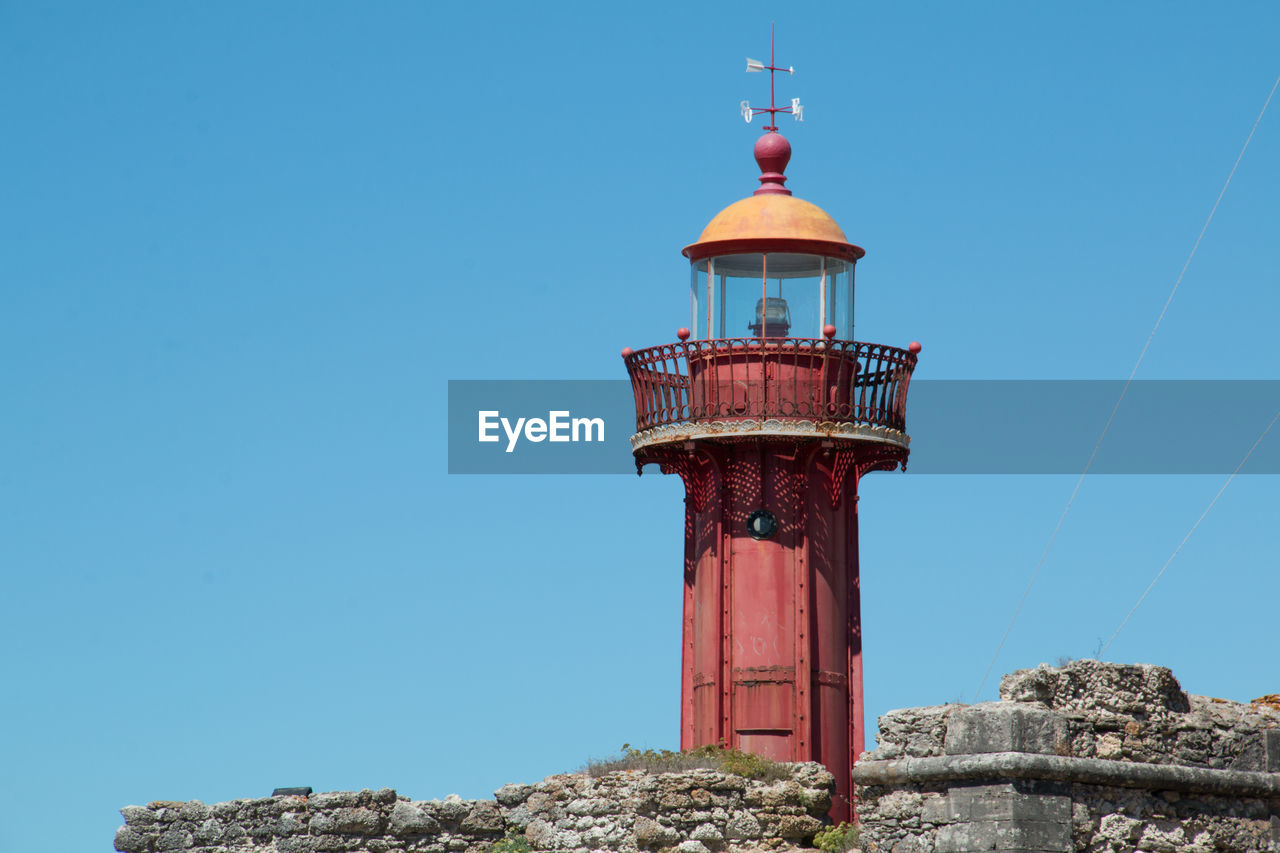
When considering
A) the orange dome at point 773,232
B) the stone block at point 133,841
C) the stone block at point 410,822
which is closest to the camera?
the stone block at point 410,822

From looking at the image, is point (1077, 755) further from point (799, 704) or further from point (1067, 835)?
point (799, 704)

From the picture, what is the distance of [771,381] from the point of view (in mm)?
24109

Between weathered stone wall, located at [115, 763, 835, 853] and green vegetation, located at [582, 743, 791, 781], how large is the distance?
0.64ft

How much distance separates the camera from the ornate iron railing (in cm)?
2400

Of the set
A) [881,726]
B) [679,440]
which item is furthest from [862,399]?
[881,726]

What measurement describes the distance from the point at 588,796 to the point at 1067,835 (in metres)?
4.74

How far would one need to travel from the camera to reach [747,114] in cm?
2553

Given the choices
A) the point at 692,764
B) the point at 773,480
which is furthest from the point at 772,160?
the point at 692,764

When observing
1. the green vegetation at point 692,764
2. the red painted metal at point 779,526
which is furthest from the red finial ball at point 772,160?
the green vegetation at point 692,764

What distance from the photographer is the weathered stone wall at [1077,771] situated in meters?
17.1

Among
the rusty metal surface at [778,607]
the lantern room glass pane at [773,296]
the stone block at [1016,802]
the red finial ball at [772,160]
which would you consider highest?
the red finial ball at [772,160]

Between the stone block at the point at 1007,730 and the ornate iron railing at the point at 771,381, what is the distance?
22.8 ft

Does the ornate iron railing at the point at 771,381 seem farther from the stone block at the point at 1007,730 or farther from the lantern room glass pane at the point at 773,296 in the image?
the stone block at the point at 1007,730

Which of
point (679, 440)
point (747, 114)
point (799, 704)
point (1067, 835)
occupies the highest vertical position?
point (747, 114)
